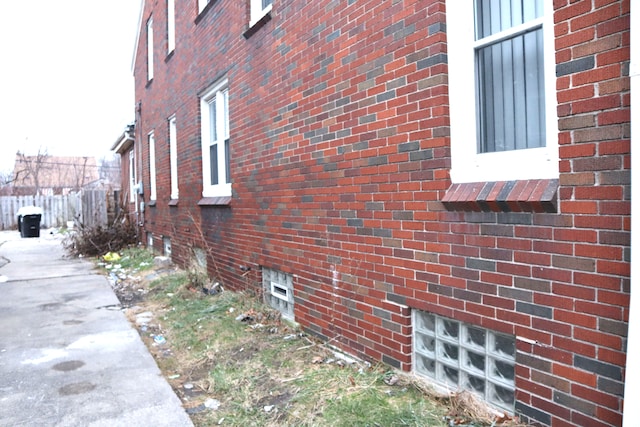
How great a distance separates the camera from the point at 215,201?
714cm

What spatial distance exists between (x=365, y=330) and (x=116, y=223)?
11.7 metres

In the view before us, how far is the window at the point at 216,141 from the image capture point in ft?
23.9

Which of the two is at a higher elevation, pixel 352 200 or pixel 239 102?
pixel 239 102

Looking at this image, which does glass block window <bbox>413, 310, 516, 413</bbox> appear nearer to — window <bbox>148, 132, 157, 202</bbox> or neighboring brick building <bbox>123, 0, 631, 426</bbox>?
neighboring brick building <bbox>123, 0, 631, 426</bbox>

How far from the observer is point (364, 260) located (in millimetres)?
3846

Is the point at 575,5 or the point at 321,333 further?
the point at 321,333

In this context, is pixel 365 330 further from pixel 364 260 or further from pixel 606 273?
pixel 606 273

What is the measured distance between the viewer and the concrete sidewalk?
Result: 11.3ft

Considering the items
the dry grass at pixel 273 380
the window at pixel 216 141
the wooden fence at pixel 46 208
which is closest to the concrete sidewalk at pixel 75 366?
the dry grass at pixel 273 380

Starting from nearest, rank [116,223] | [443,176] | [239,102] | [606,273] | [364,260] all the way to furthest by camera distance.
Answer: [606,273], [443,176], [364,260], [239,102], [116,223]

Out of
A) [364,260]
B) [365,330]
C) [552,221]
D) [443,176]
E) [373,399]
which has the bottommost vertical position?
[373,399]

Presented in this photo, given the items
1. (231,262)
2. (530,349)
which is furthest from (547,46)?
(231,262)

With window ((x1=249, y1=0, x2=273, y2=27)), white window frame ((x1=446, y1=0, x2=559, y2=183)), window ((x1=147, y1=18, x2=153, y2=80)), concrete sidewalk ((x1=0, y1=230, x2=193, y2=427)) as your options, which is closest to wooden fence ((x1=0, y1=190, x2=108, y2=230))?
window ((x1=147, y1=18, x2=153, y2=80))

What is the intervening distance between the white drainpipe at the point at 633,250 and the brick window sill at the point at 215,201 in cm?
525
